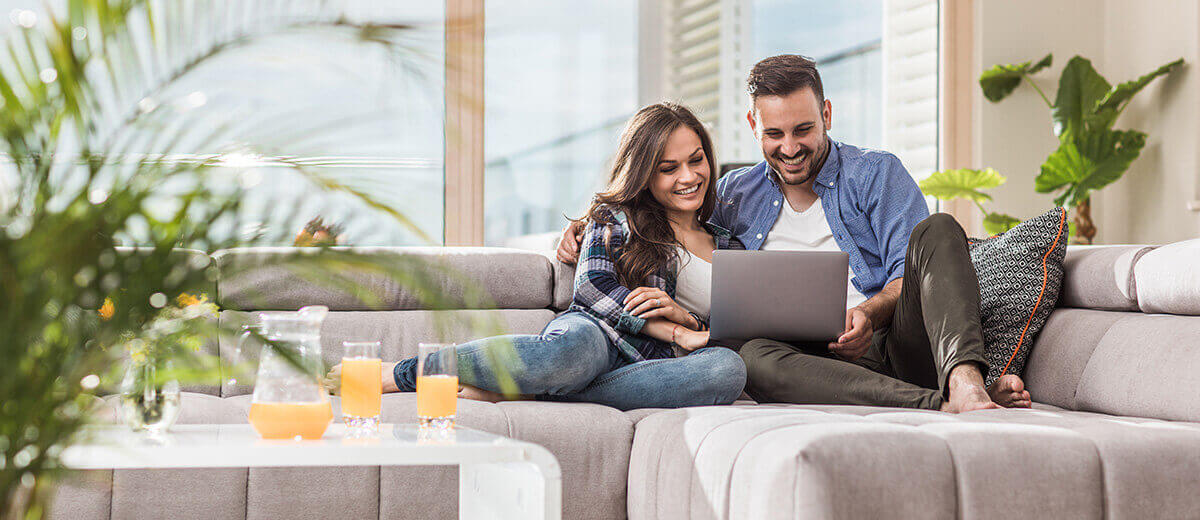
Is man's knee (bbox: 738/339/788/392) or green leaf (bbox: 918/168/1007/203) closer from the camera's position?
man's knee (bbox: 738/339/788/392)

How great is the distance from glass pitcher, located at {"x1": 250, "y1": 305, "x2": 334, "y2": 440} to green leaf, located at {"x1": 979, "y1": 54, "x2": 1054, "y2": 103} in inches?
120

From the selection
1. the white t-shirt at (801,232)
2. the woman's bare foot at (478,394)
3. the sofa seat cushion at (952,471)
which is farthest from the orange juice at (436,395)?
the white t-shirt at (801,232)

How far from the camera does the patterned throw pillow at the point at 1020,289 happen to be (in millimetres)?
2104

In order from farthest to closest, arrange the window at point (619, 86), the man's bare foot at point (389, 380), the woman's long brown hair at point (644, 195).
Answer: the window at point (619, 86), the woman's long brown hair at point (644, 195), the man's bare foot at point (389, 380)

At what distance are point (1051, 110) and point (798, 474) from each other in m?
3.05

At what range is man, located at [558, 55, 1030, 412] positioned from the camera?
1.83m

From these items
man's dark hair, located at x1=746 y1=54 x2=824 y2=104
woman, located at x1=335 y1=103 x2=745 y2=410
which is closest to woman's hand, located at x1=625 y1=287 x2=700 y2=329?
woman, located at x1=335 y1=103 x2=745 y2=410

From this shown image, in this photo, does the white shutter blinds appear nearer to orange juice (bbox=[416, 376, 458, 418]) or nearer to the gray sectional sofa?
the gray sectional sofa

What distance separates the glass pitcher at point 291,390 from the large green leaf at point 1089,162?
297 cm

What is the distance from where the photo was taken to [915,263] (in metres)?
2.02

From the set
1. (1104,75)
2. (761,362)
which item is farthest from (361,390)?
(1104,75)

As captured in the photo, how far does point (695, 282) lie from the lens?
2.31 m

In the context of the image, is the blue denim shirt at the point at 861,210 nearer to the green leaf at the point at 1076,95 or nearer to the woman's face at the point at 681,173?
the woman's face at the point at 681,173

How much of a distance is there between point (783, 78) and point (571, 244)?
2.16ft
